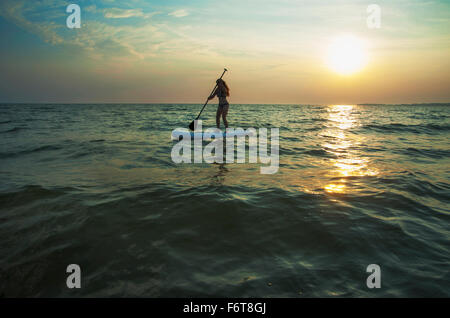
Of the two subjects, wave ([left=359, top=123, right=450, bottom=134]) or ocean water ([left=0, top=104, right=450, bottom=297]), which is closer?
ocean water ([left=0, top=104, right=450, bottom=297])

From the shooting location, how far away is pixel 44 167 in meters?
6.84

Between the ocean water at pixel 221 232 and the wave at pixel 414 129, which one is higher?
the wave at pixel 414 129

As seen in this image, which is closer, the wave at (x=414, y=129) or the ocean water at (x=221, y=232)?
the ocean water at (x=221, y=232)

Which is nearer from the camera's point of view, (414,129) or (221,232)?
(221,232)

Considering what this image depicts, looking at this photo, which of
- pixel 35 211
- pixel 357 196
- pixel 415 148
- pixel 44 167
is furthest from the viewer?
pixel 415 148

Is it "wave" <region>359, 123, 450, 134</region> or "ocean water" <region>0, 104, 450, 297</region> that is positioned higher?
"wave" <region>359, 123, 450, 134</region>

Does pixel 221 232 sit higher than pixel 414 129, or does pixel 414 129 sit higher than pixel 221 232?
pixel 414 129

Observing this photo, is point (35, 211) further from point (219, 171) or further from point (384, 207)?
point (384, 207)

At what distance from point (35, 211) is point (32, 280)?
1961mm
